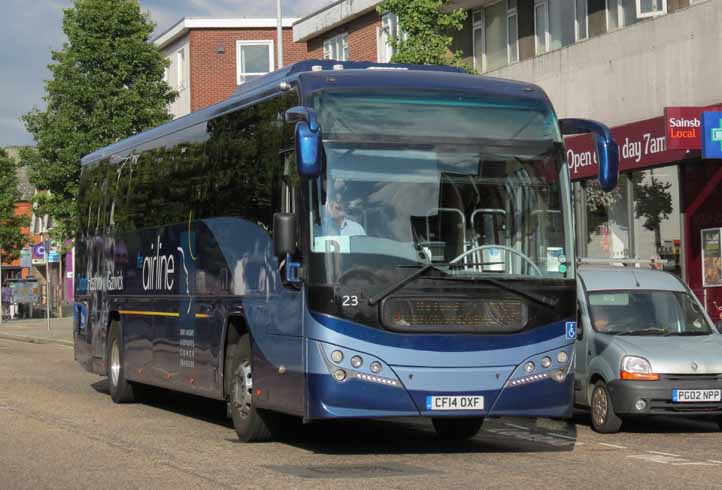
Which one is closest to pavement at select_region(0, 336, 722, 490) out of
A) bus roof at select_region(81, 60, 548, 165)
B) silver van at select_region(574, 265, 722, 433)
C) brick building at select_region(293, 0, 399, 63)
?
silver van at select_region(574, 265, 722, 433)

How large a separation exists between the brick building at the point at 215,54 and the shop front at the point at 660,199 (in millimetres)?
28516

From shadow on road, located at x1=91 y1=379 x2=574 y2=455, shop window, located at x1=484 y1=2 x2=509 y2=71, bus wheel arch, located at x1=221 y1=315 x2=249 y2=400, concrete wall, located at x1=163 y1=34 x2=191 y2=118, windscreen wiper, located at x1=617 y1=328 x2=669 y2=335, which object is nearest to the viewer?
shadow on road, located at x1=91 y1=379 x2=574 y2=455

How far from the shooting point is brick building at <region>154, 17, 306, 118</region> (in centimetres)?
5656

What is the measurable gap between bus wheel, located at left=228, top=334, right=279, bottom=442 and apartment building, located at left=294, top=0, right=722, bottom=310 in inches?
491

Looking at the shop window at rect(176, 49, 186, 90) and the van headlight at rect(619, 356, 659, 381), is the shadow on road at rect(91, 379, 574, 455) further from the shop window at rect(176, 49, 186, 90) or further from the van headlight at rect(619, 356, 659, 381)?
the shop window at rect(176, 49, 186, 90)

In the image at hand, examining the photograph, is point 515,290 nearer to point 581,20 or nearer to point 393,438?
point 393,438

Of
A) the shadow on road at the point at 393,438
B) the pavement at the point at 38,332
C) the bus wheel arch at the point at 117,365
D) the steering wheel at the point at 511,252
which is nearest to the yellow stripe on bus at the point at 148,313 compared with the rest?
the bus wheel arch at the point at 117,365

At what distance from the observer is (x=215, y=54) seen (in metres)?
56.9

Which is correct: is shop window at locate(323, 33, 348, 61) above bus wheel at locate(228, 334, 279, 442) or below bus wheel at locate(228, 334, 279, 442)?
above

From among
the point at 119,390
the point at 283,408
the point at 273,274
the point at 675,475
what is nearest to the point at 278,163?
the point at 273,274

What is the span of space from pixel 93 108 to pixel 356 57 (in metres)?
8.12

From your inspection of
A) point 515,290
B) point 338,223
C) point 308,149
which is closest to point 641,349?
point 515,290

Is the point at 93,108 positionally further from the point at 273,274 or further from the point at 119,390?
the point at 273,274

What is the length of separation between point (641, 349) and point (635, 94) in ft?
41.2
